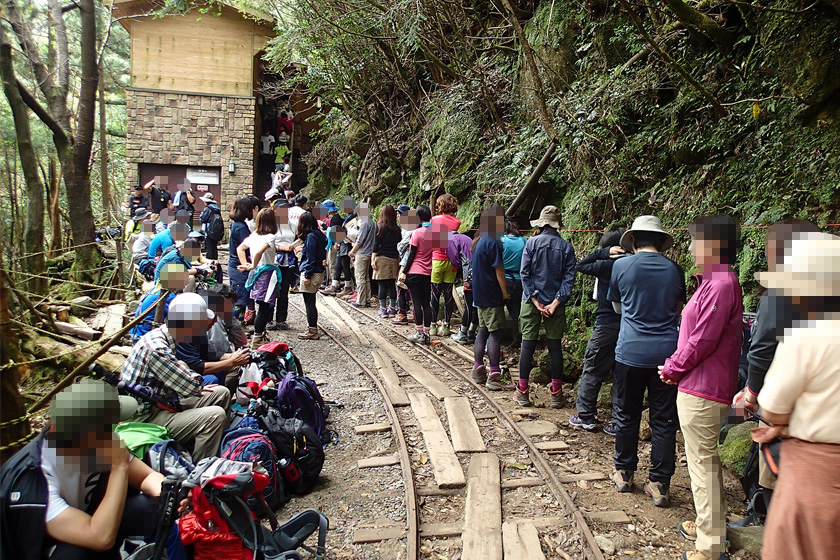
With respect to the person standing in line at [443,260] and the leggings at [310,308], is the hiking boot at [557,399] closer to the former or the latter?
the person standing in line at [443,260]

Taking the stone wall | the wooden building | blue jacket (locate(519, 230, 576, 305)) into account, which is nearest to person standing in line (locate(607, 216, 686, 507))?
blue jacket (locate(519, 230, 576, 305))

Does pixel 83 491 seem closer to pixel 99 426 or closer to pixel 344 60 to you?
pixel 99 426

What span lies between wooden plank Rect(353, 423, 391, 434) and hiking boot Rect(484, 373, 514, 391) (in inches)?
63.1

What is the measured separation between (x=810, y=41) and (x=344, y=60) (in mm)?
11894

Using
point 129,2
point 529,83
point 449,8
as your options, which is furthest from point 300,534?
point 129,2

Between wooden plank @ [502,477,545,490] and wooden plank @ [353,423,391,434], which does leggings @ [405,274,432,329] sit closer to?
wooden plank @ [353,423,391,434]

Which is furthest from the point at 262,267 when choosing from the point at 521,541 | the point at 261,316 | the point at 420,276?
the point at 521,541

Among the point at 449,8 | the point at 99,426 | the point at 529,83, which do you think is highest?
the point at 449,8

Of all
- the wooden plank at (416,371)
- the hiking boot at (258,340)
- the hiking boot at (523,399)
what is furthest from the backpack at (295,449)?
the hiking boot at (258,340)

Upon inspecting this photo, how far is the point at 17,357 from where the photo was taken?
3613mm

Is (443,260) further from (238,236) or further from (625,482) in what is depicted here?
(625,482)

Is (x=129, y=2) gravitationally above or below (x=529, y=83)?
above

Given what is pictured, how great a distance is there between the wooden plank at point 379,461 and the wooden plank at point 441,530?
104 centimetres

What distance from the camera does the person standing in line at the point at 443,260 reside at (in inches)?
313
